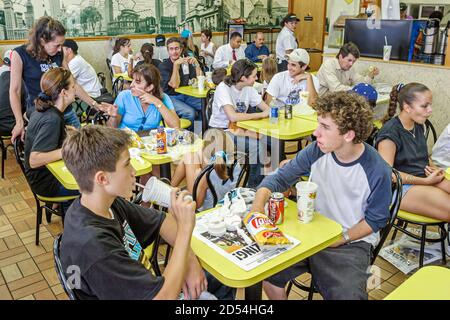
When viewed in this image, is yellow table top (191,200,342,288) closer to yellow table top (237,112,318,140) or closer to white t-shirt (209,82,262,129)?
→ yellow table top (237,112,318,140)

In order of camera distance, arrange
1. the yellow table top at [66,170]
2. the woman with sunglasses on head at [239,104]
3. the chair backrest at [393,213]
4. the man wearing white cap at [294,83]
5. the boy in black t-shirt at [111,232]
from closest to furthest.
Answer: the boy in black t-shirt at [111,232] < the chair backrest at [393,213] < the yellow table top at [66,170] < the woman with sunglasses on head at [239,104] < the man wearing white cap at [294,83]

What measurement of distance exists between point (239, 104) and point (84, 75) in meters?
2.31

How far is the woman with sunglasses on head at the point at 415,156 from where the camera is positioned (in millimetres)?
2248

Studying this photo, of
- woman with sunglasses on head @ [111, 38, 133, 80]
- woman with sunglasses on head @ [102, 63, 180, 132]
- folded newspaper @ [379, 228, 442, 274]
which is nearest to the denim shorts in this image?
folded newspaper @ [379, 228, 442, 274]

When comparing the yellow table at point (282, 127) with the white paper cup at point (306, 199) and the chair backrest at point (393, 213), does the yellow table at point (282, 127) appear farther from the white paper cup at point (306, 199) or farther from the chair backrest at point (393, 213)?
the white paper cup at point (306, 199)

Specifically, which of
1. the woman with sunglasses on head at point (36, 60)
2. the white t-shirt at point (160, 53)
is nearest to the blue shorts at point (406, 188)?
the woman with sunglasses on head at point (36, 60)

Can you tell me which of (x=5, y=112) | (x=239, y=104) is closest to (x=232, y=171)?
(x=239, y=104)

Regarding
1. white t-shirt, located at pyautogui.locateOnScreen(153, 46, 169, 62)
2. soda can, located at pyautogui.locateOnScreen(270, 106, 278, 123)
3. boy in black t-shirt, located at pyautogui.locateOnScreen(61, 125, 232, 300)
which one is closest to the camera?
boy in black t-shirt, located at pyautogui.locateOnScreen(61, 125, 232, 300)

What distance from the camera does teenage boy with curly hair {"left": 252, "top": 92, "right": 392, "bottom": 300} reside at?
5.53ft

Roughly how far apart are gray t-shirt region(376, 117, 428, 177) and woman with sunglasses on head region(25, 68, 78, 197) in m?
1.93

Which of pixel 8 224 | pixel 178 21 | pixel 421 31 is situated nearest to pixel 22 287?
pixel 8 224

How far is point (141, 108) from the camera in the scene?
3.15 m

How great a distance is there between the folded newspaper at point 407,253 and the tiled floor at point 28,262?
5 centimetres
